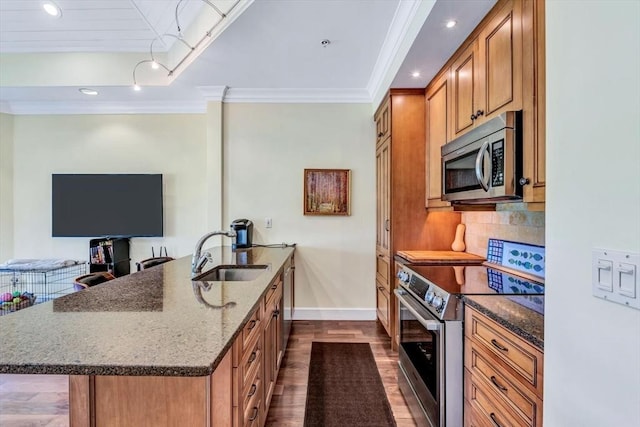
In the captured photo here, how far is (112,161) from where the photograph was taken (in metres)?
3.79

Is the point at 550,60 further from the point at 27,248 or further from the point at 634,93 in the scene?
the point at 27,248

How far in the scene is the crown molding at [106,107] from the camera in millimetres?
3725

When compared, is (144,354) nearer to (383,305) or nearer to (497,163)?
(497,163)

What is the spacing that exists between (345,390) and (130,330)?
169 centimetres

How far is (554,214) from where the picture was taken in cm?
86

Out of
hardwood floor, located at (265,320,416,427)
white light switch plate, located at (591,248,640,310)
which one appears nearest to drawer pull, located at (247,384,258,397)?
hardwood floor, located at (265,320,416,427)

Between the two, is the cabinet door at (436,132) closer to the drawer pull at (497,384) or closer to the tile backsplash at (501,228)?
the tile backsplash at (501,228)

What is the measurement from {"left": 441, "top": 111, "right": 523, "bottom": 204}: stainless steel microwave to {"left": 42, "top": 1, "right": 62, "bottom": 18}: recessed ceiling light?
3737mm

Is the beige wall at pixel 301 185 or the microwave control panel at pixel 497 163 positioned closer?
the microwave control panel at pixel 497 163

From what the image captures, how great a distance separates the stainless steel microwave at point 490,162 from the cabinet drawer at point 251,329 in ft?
4.44

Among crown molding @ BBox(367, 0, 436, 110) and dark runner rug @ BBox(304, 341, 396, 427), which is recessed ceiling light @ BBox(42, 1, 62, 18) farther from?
dark runner rug @ BBox(304, 341, 396, 427)

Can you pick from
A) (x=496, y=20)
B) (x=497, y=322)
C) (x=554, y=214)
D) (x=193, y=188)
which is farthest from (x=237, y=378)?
(x=193, y=188)

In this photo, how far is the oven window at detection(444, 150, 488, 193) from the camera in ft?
6.13

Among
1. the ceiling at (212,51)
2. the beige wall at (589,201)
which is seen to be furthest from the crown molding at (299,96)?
the beige wall at (589,201)
